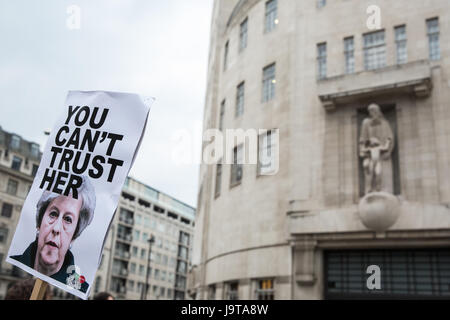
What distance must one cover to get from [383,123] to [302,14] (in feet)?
26.6

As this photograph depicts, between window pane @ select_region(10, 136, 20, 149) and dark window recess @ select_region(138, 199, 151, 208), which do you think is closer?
window pane @ select_region(10, 136, 20, 149)

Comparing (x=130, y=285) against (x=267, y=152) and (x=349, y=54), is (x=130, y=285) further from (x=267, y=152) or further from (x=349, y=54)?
(x=349, y=54)

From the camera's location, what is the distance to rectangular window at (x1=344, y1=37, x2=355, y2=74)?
23703 mm

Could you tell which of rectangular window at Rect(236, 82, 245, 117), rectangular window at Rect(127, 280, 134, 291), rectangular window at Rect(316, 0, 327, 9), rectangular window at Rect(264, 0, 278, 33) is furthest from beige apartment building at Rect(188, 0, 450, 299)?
rectangular window at Rect(127, 280, 134, 291)

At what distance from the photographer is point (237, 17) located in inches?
1281

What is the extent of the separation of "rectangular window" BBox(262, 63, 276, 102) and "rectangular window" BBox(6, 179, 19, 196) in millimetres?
60615

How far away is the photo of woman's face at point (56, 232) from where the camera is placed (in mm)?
5387

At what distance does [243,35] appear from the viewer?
31766mm

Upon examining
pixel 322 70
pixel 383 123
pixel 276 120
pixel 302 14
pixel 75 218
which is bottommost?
pixel 75 218

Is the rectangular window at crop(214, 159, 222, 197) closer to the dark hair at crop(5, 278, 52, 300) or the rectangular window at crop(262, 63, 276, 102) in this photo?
the rectangular window at crop(262, 63, 276, 102)
